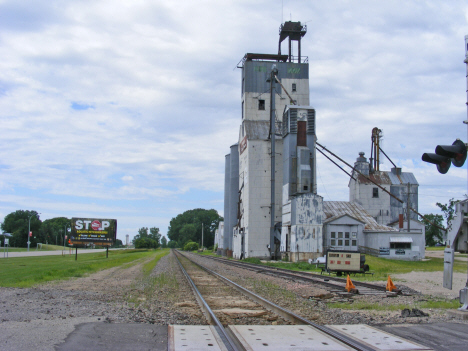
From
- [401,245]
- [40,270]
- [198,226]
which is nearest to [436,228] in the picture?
[401,245]

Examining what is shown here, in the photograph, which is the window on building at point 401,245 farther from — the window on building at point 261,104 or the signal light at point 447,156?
the signal light at point 447,156

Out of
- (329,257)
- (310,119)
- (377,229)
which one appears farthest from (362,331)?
(377,229)

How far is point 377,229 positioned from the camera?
4925cm

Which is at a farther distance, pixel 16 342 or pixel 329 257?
pixel 329 257

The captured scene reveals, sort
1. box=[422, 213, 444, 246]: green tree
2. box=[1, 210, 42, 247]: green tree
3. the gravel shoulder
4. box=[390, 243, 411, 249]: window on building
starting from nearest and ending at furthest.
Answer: the gravel shoulder → box=[390, 243, 411, 249]: window on building → box=[422, 213, 444, 246]: green tree → box=[1, 210, 42, 247]: green tree

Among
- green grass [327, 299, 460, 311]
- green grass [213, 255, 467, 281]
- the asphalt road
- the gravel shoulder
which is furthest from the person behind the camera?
green grass [213, 255, 467, 281]

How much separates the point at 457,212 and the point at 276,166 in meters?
42.7

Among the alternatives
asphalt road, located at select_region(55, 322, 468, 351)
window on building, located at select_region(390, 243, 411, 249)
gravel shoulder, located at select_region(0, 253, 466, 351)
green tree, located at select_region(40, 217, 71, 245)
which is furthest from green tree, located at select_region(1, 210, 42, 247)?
asphalt road, located at select_region(55, 322, 468, 351)

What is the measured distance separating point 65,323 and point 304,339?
460 centimetres

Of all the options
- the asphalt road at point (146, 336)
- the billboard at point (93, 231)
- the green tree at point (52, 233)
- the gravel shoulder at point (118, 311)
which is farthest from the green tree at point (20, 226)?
the asphalt road at point (146, 336)

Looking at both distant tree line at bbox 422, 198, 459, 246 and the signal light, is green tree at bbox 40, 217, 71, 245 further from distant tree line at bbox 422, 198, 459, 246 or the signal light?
the signal light

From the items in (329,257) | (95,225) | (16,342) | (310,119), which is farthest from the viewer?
(95,225)

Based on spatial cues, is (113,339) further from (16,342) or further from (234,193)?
(234,193)

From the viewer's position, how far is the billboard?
50594mm
